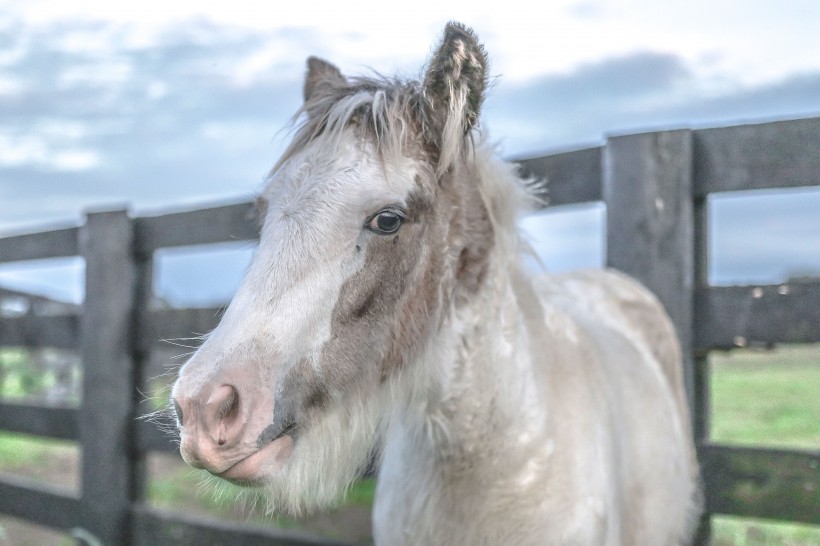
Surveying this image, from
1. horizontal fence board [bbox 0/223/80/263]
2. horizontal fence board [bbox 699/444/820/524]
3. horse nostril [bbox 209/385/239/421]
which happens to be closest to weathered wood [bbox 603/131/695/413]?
horizontal fence board [bbox 699/444/820/524]

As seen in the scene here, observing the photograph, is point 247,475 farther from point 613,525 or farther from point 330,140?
point 613,525

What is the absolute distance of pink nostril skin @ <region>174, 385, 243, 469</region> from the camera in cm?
154

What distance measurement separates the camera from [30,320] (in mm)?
5285

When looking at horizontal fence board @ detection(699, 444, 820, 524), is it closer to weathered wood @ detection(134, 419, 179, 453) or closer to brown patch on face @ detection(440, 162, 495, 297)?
brown patch on face @ detection(440, 162, 495, 297)

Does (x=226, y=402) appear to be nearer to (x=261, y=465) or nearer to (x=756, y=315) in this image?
(x=261, y=465)

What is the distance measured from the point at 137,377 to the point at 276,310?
328cm

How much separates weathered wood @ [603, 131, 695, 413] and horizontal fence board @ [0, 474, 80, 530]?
374cm

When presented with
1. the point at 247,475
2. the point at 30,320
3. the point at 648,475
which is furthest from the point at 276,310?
the point at 30,320

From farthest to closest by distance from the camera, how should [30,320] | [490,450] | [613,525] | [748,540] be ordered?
[30,320]
[748,540]
[613,525]
[490,450]

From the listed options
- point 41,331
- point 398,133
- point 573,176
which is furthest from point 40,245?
point 398,133

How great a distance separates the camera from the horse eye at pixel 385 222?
1878 millimetres

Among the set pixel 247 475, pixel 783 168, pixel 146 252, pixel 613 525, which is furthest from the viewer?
pixel 146 252

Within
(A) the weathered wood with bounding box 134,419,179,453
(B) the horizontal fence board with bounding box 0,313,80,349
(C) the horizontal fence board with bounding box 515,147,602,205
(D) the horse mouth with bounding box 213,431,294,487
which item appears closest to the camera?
(D) the horse mouth with bounding box 213,431,294,487

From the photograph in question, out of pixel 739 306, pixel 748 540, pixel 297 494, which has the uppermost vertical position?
pixel 739 306
